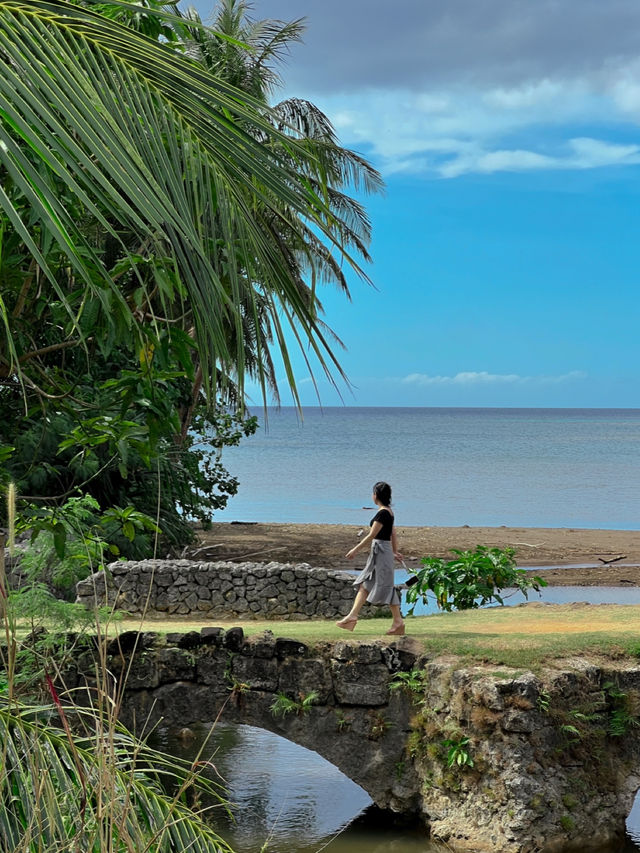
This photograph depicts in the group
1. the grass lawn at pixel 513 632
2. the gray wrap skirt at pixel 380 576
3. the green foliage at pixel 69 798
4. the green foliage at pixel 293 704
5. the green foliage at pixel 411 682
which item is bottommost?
the green foliage at pixel 293 704

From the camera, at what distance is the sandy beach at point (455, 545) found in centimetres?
2408

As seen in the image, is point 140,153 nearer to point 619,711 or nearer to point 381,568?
point 381,568

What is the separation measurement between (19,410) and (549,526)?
3345cm

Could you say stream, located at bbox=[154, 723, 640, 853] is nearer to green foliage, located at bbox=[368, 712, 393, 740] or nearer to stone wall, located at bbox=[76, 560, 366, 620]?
green foliage, located at bbox=[368, 712, 393, 740]

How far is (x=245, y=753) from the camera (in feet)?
40.4

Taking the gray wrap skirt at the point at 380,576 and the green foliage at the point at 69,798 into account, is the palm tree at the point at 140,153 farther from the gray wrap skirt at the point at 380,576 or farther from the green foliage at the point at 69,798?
the gray wrap skirt at the point at 380,576

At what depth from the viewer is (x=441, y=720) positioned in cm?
873

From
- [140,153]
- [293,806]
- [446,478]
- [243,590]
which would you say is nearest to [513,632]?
[293,806]

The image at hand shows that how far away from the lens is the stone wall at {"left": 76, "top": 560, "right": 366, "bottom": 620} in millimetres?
12898

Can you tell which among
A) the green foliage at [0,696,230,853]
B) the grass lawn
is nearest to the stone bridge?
the grass lawn

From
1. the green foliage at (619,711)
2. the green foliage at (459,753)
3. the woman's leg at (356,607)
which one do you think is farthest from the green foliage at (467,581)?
the green foliage at (459,753)

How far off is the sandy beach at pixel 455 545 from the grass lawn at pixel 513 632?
10347 mm

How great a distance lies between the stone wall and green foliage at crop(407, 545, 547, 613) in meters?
1.03

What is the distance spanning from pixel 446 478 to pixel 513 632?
48.8 metres
